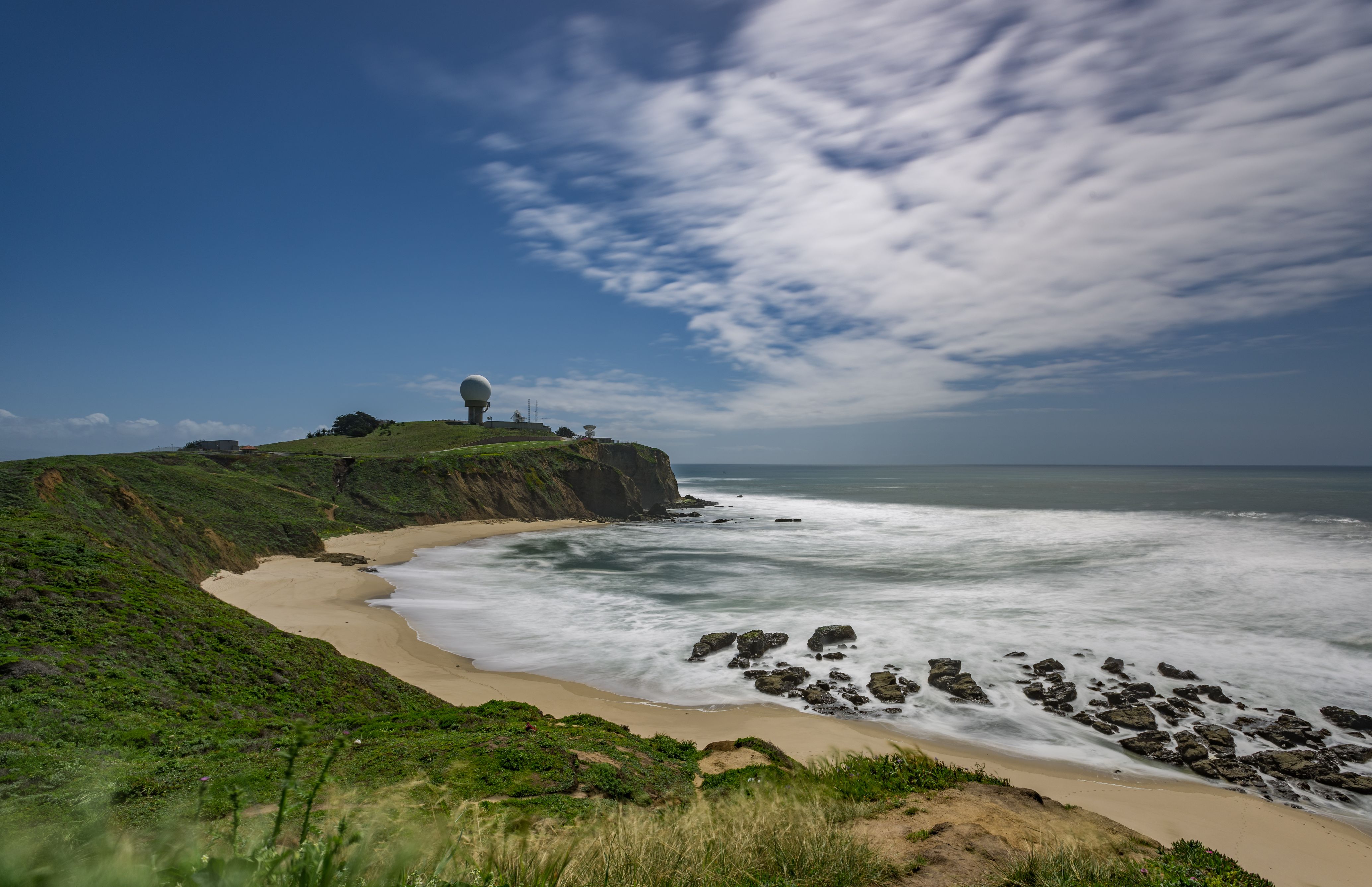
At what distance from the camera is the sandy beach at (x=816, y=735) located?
9.62m

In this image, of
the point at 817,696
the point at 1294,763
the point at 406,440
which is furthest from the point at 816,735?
the point at 406,440

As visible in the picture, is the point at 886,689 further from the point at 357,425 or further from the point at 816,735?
the point at 357,425

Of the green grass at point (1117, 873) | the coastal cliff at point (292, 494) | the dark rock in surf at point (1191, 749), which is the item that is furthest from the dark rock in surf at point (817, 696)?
the coastal cliff at point (292, 494)

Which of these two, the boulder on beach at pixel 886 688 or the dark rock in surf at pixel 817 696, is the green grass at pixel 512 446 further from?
the boulder on beach at pixel 886 688

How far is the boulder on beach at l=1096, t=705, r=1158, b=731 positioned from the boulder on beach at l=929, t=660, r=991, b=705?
2.59 metres

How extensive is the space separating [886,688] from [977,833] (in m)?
10.0

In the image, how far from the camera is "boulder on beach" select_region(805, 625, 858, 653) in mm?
19359

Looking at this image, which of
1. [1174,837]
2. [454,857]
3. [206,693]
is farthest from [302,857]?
[1174,837]

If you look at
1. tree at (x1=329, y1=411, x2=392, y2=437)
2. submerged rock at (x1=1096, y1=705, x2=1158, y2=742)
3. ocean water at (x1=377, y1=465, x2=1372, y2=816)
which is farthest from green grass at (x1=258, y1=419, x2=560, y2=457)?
submerged rock at (x1=1096, y1=705, x2=1158, y2=742)

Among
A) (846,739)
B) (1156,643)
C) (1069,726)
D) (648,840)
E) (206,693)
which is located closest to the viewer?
(648,840)

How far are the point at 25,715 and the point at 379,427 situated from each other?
8609 centimetres

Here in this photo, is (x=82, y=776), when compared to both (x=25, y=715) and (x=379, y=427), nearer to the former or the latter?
(x=25, y=715)

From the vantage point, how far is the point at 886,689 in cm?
1606

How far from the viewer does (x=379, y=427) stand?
85.2 metres
